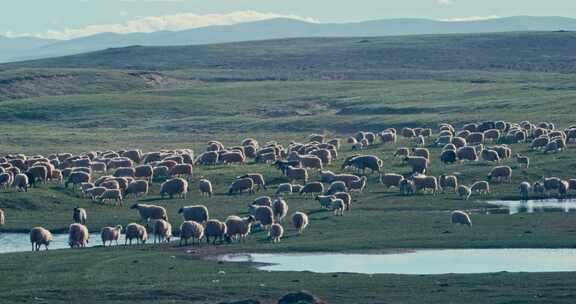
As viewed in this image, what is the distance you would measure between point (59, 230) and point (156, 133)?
36037 millimetres

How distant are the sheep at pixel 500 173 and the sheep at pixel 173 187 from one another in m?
10.7

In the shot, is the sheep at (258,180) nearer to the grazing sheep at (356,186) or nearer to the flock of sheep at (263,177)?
the flock of sheep at (263,177)

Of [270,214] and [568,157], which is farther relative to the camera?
[568,157]

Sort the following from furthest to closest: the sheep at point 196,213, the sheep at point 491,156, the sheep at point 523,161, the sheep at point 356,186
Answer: the sheep at point 491,156 → the sheep at point 523,161 → the sheep at point 356,186 → the sheep at point 196,213

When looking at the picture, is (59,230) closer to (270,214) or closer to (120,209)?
(120,209)

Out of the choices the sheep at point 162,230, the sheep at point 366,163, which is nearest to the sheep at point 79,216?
the sheep at point 162,230

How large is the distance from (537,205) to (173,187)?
12026 mm

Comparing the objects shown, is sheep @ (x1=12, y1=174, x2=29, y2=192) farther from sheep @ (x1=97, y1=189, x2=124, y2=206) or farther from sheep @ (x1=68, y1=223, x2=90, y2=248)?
sheep @ (x1=68, y1=223, x2=90, y2=248)

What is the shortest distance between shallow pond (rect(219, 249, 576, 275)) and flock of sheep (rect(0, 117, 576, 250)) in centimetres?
319

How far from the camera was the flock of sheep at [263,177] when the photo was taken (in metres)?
35.9

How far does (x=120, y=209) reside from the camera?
4278 centimetres

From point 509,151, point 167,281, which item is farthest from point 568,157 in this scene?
point 167,281

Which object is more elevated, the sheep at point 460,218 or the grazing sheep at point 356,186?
the sheep at point 460,218

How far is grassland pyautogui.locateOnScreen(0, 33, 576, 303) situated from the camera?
27.2 m
